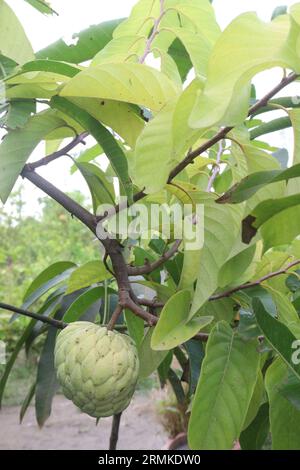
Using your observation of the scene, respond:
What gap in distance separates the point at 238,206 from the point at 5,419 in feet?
12.1

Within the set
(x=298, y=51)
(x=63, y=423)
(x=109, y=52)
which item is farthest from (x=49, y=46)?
(x=63, y=423)

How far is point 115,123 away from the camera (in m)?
0.66

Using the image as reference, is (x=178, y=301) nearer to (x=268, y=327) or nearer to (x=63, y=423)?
(x=268, y=327)

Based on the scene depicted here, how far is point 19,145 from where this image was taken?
0.63 m

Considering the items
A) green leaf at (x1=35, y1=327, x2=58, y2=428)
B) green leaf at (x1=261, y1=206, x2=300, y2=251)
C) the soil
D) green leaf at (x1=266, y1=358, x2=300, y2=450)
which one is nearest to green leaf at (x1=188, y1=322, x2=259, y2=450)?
green leaf at (x1=266, y1=358, x2=300, y2=450)

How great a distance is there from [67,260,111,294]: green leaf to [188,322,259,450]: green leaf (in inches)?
8.4

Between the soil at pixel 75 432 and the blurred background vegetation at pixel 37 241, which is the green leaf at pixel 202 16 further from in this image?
the blurred background vegetation at pixel 37 241

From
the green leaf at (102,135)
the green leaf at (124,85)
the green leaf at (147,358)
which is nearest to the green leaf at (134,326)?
the green leaf at (147,358)

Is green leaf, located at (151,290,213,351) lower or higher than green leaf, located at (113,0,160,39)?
lower

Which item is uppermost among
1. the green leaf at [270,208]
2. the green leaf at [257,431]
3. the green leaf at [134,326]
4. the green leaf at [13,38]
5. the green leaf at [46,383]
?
the green leaf at [13,38]

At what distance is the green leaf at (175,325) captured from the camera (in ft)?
1.99

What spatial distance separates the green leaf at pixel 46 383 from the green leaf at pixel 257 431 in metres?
0.38

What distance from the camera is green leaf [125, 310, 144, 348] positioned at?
825 mm

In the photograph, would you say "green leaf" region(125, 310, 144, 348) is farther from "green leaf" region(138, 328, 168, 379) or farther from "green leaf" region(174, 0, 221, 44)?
"green leaf" region(174, 0, 221, 44)
